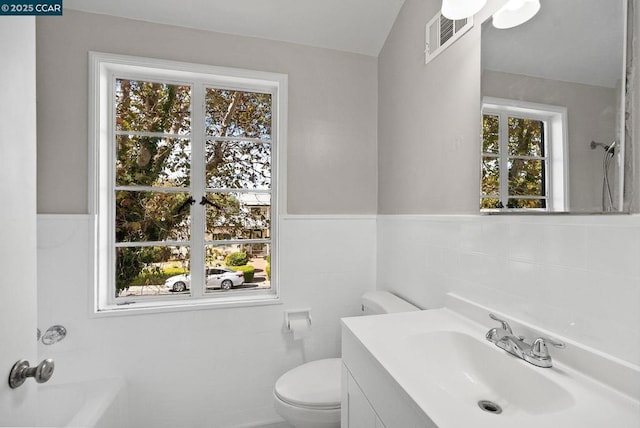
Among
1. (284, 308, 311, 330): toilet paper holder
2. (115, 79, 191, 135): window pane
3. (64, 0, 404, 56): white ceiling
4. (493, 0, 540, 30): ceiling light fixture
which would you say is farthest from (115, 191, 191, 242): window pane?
(493, 0, 540, 30): ceiling light fixture

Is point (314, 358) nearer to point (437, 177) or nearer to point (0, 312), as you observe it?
point (437, 177)

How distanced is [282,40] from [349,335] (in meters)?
1.77

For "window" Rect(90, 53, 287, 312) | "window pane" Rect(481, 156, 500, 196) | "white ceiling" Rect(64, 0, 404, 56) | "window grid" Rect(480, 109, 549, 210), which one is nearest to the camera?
"window grid" Rect(480, 109, 549, 210)

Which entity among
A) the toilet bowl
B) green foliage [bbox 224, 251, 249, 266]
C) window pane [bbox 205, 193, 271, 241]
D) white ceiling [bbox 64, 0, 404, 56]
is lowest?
the toilet bowl

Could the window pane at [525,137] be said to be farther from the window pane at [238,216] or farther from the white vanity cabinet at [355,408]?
the window pane at [238,216]

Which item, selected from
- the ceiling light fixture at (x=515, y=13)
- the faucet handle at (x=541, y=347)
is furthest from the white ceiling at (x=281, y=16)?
the faucet handle at (x=541, y=347)

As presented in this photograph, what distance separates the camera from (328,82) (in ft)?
6.61

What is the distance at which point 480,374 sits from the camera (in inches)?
38.4

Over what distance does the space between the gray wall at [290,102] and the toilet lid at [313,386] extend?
3.00 ft

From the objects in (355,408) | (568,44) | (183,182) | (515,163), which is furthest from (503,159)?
(183,182)

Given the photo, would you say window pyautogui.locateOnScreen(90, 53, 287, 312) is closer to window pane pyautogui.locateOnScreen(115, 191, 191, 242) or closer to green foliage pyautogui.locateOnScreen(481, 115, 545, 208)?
window pane pyautogui.locateOnScreen(115, 191, 191, 242)

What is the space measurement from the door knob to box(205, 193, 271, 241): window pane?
1.24 m

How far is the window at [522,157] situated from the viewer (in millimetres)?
914

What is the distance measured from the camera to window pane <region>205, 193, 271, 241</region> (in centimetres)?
195
